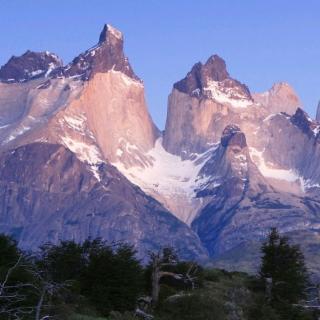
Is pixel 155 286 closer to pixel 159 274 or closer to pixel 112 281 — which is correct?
pixel 159 274

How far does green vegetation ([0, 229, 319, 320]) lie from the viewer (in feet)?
187

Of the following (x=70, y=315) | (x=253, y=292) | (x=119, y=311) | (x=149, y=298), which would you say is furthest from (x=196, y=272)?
(x=70, y=315)

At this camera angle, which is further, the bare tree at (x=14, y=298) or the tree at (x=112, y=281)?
the tree at (x=112, y=281)

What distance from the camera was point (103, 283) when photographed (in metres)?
66.9

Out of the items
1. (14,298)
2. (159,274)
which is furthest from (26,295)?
(159,274)

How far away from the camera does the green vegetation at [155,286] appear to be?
5691 cm

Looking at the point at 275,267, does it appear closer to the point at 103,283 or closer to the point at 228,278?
the point at 228,278

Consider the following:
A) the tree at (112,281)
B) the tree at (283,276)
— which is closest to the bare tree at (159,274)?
the tree at (112,281)

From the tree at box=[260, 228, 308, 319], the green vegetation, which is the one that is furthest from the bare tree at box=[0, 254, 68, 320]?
the tree at box=[260, 228, 308, 319]

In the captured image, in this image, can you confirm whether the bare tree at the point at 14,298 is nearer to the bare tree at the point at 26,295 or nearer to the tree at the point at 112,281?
the bare tree at the point at 26,295

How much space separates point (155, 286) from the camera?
67188 mm

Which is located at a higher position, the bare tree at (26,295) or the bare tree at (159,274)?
the bare tree at (159,274)

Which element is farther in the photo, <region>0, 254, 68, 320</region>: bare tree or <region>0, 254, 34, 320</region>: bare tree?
<region>0, 254, 68, 320</region>: bare tree

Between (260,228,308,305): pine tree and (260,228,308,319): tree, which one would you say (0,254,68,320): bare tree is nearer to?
(260,228,308,319): tree
